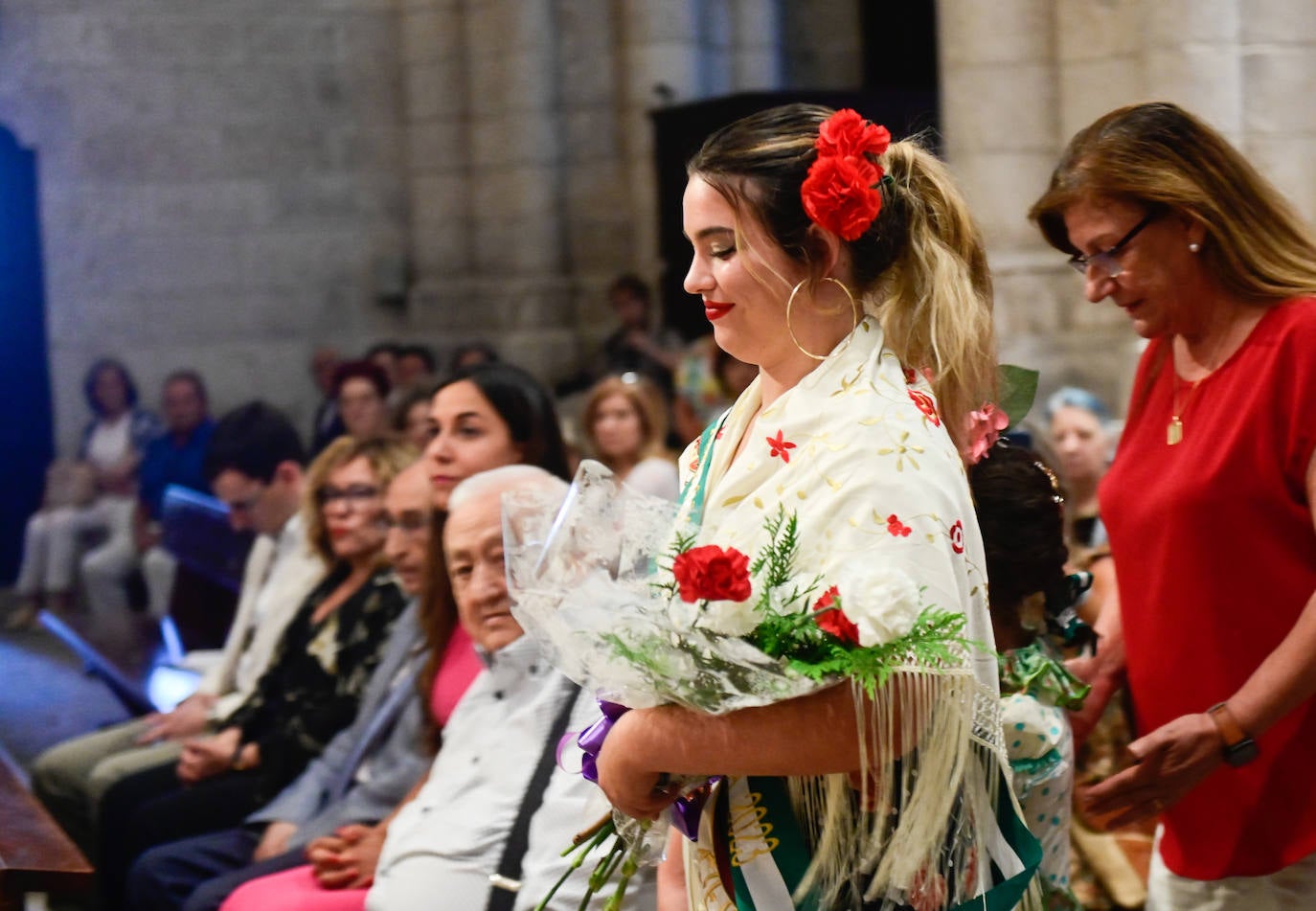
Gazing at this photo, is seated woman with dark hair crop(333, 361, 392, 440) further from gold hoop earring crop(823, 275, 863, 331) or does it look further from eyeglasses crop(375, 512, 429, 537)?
gold hoop earring crop(823, 275, 863, 331)

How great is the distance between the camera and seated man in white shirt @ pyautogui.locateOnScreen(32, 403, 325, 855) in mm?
4539

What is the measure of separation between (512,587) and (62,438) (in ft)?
29.6

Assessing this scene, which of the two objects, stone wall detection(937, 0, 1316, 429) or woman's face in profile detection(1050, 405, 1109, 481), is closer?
woman's face in profile detection(1050, 405, 1109, 481)

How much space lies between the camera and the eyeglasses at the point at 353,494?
14.1 feet

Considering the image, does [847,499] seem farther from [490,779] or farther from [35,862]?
[35,862]

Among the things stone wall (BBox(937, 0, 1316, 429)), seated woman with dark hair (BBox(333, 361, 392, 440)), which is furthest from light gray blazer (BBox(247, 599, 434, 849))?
seated woman with dark hair (BBox(333, 361, 392, 440))

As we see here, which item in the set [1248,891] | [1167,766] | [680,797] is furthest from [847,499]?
[1248,891]

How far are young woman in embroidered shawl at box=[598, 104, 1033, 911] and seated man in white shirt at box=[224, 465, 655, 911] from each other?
37.4 inches

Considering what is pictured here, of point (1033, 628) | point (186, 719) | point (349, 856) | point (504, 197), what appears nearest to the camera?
point (1033, 628)

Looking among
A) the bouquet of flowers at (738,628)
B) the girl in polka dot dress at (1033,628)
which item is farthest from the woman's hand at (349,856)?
the bouquet of flowers at (738,628)

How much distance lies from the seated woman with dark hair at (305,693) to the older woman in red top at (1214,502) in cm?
208

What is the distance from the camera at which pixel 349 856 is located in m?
3.37

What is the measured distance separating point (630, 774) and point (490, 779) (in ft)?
4.20

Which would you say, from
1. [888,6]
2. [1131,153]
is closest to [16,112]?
[888,6]
